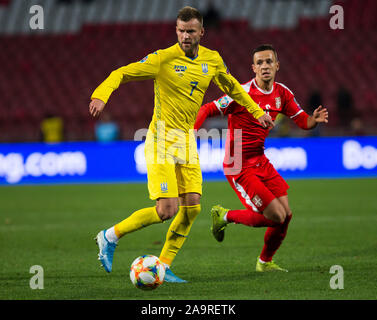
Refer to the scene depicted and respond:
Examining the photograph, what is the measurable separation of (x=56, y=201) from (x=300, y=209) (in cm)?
426

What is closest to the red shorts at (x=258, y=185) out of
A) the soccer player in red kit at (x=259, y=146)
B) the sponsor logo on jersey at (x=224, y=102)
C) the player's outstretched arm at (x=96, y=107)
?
the soccer player in red kit at (x=259, y=146)

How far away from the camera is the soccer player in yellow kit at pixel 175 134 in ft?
16.7

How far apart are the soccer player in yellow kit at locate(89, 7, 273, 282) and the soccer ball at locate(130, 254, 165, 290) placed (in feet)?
1.26

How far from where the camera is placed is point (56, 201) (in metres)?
11.3

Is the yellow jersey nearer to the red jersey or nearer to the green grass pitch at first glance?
the red jersey

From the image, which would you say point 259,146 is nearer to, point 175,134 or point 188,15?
point 175,134

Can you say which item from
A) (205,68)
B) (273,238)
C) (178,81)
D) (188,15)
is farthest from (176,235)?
(188,15)

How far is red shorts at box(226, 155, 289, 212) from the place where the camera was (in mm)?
5637

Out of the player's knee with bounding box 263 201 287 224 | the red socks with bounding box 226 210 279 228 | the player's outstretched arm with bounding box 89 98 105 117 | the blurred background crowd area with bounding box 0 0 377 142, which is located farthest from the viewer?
the blurred background crowd area with bounding box 0 0 377 142

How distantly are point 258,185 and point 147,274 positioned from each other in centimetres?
141

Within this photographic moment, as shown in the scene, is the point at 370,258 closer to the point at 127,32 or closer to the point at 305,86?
the point at 305,86

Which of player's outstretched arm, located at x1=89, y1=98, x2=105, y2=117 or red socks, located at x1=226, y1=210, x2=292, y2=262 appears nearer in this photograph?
player's outstretched arm, located at x1=89, y1=98, x2=105, y2=117

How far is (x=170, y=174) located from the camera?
5113 millimetres

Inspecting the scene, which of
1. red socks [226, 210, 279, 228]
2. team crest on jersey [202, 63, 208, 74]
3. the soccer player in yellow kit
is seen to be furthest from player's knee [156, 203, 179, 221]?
team crest on jersey [202, 63, 208, 74]
